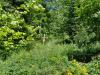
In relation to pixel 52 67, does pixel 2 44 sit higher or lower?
higher

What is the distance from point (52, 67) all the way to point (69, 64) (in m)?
0.77

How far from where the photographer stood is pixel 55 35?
64.2 ft

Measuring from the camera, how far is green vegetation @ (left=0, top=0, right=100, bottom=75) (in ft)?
9.74

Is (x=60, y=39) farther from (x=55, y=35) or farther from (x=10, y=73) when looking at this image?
(x=10, y=73)

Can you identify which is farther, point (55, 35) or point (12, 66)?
point (55, 35)

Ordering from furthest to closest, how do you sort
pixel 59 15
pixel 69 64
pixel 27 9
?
pixel 59 15
pixel 69 64
pixel 27 9

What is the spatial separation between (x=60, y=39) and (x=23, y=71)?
11.2m

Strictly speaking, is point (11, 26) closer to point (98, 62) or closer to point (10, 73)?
point (10, 73)

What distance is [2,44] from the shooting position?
3.02m

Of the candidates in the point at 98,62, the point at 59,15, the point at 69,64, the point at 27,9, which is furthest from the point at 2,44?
the point at 59,15

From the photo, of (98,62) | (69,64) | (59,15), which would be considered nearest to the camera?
(69,64)

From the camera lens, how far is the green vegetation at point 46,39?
2.97m

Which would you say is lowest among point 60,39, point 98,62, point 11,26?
point 60,39

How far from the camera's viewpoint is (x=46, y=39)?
67.8 ft
